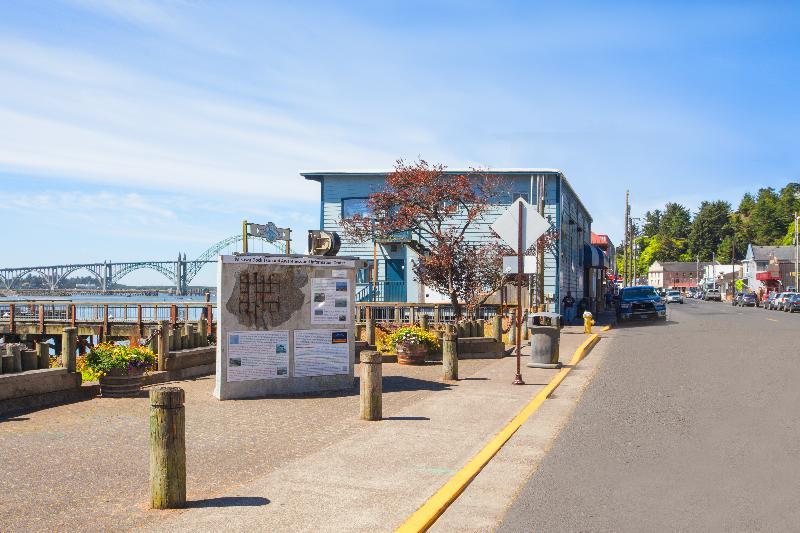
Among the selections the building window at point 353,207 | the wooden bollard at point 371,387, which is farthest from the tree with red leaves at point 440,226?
the wooden bollard at point 371,387

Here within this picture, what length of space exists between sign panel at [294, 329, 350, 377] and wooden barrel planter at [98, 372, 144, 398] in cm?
252

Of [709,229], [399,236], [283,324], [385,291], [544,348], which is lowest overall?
[544,348]

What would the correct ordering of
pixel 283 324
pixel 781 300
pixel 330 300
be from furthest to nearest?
pixel 781 300 → pixel 330 300 → pixel 283 324

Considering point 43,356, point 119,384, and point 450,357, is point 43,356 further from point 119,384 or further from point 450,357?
point 450,357

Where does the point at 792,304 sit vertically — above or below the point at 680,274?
below

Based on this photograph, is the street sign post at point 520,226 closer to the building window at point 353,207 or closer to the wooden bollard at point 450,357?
the wooden bollard at point 450,357

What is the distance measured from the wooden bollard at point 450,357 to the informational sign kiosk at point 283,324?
1923 millimetres

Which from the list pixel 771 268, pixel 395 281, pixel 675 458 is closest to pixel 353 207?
pixel 395 281

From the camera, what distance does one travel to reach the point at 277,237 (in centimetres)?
1294

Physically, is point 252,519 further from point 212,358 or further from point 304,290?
point 212,358

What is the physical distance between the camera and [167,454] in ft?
19.6

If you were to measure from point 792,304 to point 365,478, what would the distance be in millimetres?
59131

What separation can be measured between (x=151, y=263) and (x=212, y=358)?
6017 inches

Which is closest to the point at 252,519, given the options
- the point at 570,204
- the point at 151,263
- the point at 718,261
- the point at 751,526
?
the point at 751,526
